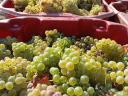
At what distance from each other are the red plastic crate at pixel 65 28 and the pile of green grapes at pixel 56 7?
0.47 metres

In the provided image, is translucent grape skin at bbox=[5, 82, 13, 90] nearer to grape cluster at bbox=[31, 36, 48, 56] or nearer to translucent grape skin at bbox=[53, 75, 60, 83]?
translucent grape skin at bbox=[53, 75, 60, 83]

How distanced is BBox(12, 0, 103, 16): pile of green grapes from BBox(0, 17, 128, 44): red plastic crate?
47cm

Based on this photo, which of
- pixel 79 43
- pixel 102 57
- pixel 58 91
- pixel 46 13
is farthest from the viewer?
pixel 46 13

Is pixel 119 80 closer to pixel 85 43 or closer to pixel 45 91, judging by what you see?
pixel 45 91

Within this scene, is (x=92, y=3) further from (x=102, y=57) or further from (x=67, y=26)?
(x=102, y=57)

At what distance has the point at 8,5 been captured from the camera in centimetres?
285

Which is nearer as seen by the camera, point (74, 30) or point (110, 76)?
point (110, 76)

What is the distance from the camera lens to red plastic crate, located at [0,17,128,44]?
2.02 meters

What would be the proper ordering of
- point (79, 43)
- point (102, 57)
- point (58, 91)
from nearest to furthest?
point (58, 91) < point (102, 57) < point (79, 43)

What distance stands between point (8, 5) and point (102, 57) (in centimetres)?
136

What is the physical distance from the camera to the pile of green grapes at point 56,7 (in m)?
2.54

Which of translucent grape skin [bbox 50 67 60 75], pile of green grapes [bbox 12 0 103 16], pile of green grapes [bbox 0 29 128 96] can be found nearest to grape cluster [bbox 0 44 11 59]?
pile of green grapes [bbox 0 29 128 96]

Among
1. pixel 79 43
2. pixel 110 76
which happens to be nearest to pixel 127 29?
pixel 79 43

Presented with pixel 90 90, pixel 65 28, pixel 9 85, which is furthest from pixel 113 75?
pixel 65 28
